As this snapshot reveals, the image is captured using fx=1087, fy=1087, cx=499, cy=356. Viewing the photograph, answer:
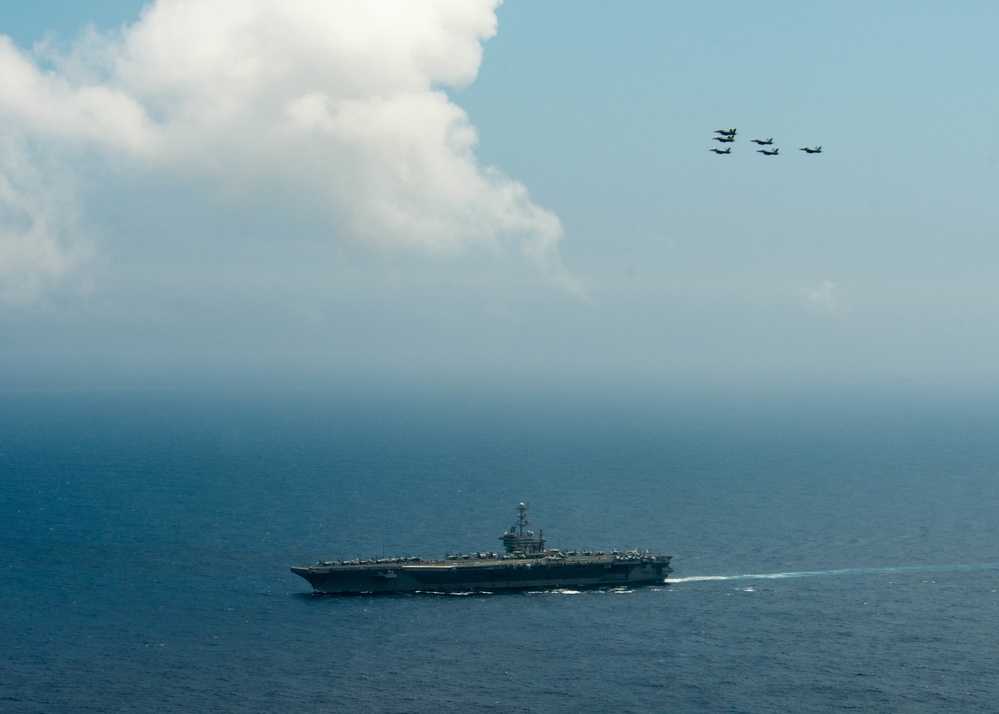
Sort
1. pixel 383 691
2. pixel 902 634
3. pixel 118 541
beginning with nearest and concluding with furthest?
pixel 383 691
pixel 902 634
pixel 118 541

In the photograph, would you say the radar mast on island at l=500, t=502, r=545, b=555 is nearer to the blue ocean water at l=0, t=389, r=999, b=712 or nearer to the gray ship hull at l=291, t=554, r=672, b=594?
the gray ship hull at l=291, t=554, r=672, b=594

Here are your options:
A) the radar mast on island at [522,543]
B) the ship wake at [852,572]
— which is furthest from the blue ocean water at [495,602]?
the radar mast on island at [522,543]

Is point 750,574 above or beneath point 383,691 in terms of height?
above

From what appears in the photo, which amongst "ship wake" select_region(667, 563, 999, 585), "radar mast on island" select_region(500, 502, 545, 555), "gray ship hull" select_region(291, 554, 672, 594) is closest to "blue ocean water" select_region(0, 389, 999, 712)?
"ship wake" select_region(667, 563, 999, 585)

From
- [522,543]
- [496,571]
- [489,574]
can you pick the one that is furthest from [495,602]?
[522,543]

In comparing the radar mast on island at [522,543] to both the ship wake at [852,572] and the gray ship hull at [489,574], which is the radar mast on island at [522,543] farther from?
the ship wake at [852,572]

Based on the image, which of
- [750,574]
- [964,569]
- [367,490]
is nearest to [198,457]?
[367,490]

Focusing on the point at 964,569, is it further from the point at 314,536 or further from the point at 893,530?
the point at 314,536

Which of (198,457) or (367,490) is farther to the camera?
(198,457)
